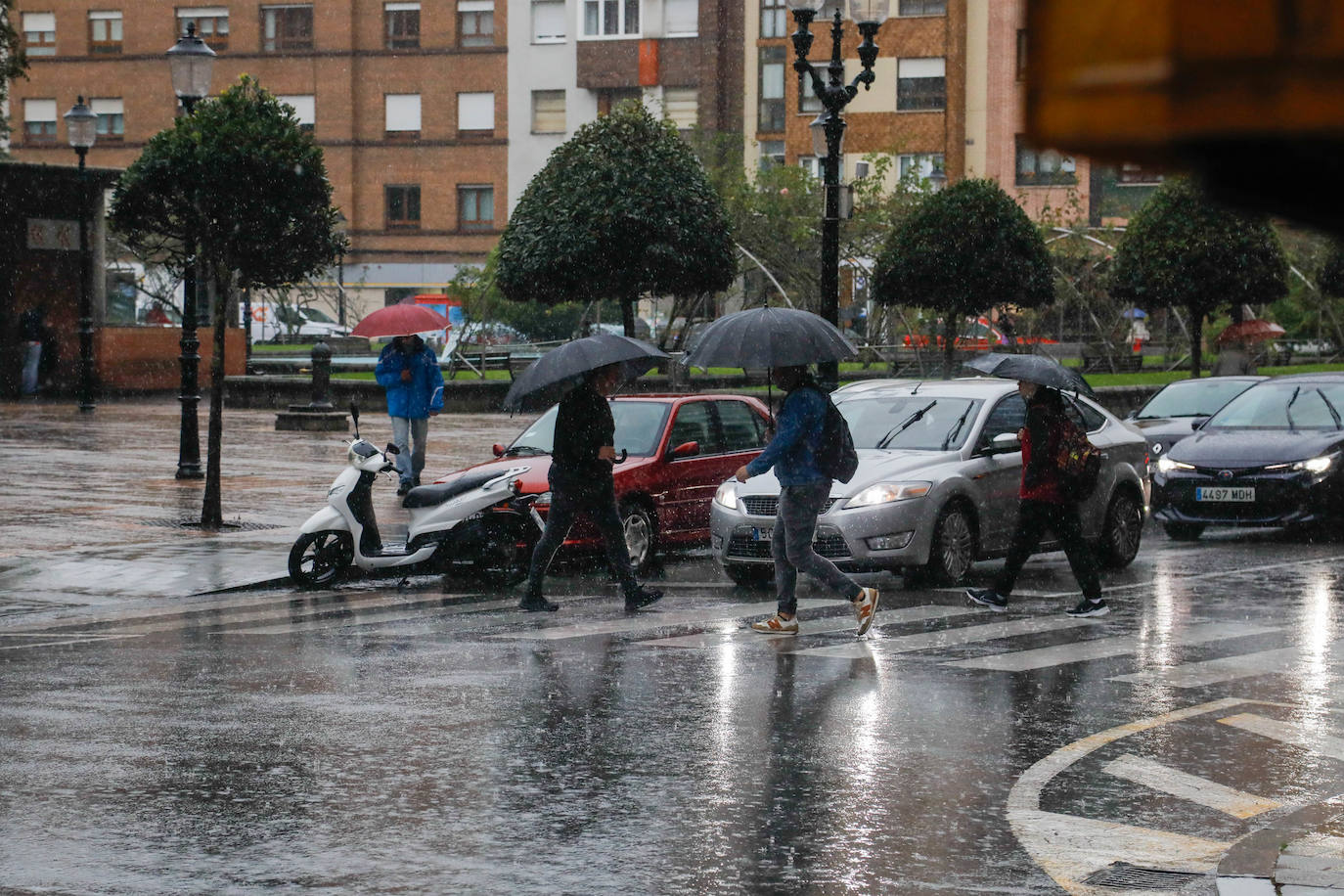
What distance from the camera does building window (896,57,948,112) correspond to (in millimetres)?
70500

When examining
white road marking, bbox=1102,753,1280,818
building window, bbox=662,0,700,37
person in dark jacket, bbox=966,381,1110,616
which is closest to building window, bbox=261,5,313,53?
building window, bbox=662,0,700,37

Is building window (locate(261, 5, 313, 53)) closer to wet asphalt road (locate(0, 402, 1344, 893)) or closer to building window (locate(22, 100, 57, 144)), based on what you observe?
building window (locate(22, 100, 57, 144))

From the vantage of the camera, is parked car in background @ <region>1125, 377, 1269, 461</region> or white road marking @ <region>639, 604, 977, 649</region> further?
parked car in background @ <region>1125, 377, 1269, 461</region>

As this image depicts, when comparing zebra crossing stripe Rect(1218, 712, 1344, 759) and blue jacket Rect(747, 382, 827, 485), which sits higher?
blue jacket Rect(747, 382, 827, 485)

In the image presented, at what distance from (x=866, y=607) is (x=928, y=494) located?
8.78 feet

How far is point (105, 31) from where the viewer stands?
73.3 metres

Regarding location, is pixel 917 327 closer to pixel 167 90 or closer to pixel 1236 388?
pixel 1236 388

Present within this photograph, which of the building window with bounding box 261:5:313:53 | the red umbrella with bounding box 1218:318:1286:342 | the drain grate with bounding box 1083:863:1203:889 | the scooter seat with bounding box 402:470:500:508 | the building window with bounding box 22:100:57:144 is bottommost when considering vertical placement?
the drain grate with bounding box 1083:863:1203:889

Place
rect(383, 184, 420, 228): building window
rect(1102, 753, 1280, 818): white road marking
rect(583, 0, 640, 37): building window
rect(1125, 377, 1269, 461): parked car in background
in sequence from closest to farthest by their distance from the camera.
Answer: rect(1102, 753, 1280, 818): white road marking, rect(1125, 377, 1269, 461): parked car in background, rect(583, 0, 640, 37): building window, rect(383, 184, 420, 228): building window

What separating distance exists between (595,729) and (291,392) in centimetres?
3005

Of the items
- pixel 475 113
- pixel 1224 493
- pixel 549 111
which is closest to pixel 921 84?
pixel 549 111

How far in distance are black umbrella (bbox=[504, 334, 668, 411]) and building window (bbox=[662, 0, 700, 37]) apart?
58950mm

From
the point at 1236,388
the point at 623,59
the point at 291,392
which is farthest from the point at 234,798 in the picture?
the point at 623,59

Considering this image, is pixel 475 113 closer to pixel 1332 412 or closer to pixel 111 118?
pixel 111 118
